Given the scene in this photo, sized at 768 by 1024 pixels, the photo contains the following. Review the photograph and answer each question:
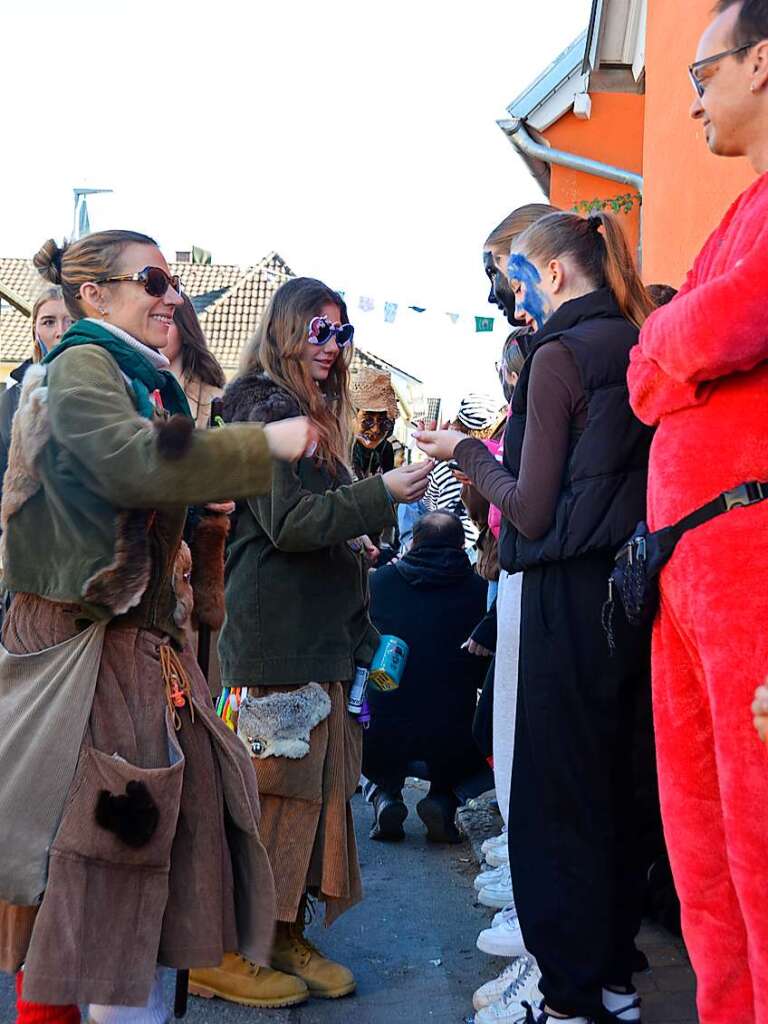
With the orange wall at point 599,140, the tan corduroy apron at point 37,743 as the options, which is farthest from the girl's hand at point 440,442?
the orange wall at point 599,140

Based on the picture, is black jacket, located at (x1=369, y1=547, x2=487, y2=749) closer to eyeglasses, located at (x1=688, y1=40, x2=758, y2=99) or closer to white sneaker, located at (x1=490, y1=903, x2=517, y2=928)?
white sneaker, located at (x1=490, y1=903, x2=517, y2=928)

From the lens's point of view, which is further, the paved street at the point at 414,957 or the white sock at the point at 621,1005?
the paved street at the point at 414,957

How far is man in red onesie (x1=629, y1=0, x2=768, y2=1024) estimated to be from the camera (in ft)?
7.34

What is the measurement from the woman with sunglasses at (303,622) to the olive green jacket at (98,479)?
1.11 m

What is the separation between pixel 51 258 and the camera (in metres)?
3.09

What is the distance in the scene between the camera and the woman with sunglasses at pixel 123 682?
2.54m

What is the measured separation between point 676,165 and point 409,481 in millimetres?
4172

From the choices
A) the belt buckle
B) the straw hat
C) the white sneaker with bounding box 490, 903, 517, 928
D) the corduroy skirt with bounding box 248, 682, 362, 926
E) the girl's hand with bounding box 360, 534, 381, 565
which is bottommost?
the white sneaker with bounding box 490, 903, 517, 928

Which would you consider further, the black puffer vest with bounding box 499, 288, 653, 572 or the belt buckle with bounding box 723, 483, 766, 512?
the black puffer vest with bounding box 499, 288, 653, 572

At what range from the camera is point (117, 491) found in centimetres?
254

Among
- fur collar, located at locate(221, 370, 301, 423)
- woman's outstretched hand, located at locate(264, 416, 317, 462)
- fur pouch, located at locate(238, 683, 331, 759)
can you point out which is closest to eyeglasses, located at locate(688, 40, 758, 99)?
woman's outstretched hand, located at locate(264, 416, 317, 462)

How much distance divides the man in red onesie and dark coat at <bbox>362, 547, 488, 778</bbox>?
3.36 m

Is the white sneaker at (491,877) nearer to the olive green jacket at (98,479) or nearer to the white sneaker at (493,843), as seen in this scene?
the white sneaker at (493,843)

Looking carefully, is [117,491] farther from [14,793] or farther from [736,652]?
[736,652]
